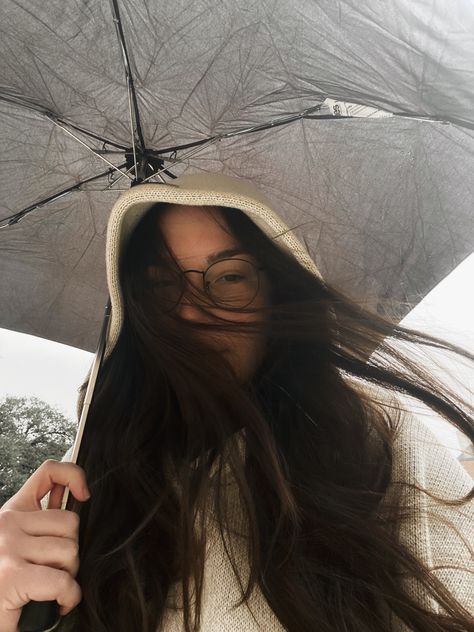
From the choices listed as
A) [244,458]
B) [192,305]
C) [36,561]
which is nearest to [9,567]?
[36,561]

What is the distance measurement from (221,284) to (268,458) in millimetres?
508

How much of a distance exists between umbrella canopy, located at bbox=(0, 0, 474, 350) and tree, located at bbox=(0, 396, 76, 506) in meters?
0.84

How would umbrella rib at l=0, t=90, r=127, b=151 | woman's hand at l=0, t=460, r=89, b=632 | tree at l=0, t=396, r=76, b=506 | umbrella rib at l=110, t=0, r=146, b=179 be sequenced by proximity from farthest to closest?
tree at l=0, t=396, r=76, b=506 < umbrella rib at l=0, t=90, r=127, b=151 < umbrella rib at l=110, t=0, r=146, b=179 < woman's hand at l=0, t=460, r=89, b=632

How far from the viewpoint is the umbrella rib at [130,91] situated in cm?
148

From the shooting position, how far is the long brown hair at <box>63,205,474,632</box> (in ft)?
3.71

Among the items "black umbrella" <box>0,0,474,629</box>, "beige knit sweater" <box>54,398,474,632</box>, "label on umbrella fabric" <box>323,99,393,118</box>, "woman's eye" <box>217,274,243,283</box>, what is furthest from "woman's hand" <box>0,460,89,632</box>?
"label on umbrella fabric" <box>323,99,393,118</box>

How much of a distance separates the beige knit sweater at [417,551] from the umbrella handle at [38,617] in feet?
0.98

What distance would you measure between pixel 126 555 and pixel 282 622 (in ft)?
1.29

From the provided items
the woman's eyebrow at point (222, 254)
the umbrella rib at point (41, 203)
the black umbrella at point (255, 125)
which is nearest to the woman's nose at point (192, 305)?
the woman's eyebrow at point (222, 254)

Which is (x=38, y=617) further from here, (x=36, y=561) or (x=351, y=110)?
(x=351, y=110)

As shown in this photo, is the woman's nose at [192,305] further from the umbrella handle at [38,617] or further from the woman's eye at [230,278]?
the umbrella handle at [38,617]

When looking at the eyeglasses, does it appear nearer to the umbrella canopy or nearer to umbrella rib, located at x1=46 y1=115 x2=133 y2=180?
the umbrella canopy

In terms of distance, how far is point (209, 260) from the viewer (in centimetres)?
159

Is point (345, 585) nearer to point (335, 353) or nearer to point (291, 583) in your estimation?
point (291, 583)
